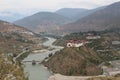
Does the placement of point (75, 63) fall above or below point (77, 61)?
below

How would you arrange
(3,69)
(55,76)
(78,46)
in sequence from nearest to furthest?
(3,69)
(55,76)
(78,46)

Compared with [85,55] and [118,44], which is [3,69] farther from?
[118,44]

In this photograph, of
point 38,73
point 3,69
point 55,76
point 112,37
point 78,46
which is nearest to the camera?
point 3,69

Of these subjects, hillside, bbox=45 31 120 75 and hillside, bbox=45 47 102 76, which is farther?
hillside, bbox=45 31 120 75

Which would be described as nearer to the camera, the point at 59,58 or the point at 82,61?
the point at 82,61

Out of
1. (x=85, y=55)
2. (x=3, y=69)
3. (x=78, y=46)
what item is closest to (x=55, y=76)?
(x=85, y=55)

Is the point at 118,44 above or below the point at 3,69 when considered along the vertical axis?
below

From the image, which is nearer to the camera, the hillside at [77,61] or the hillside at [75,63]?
the hillside at [75,63]

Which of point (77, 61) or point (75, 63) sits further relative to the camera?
point (77, 61)

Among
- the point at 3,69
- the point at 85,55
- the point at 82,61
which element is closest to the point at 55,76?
the point at 82,61
